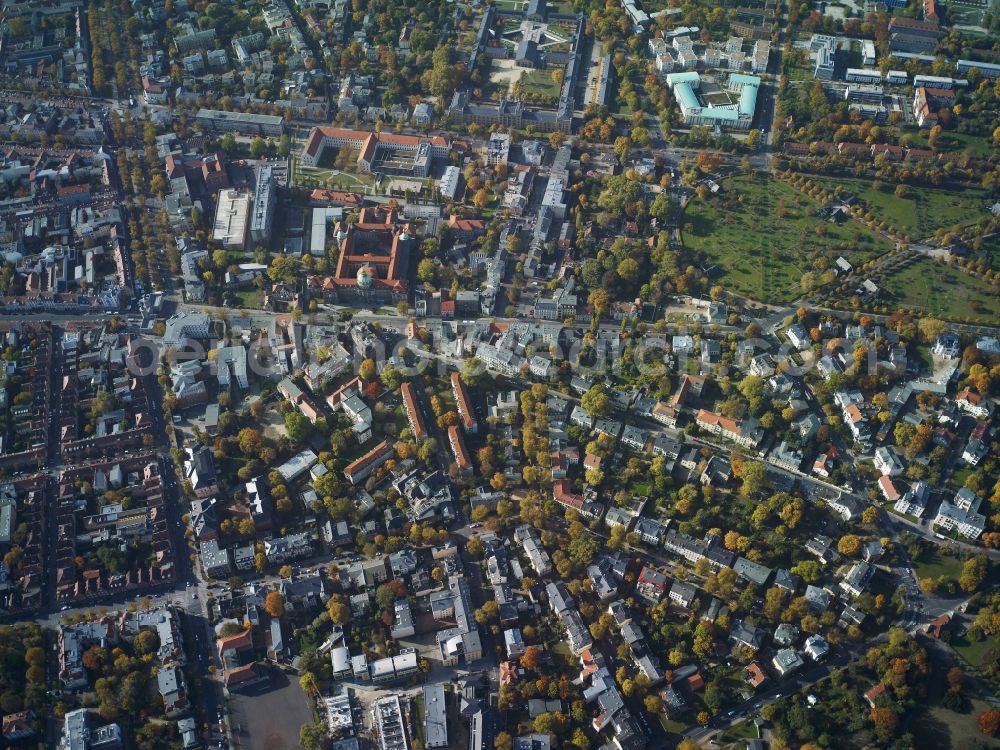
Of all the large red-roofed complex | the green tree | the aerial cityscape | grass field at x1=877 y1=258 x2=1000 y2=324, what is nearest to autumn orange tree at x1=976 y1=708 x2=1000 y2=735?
the aerial cityscape

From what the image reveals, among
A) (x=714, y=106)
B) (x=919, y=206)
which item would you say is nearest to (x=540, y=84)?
(x=714, y=106)

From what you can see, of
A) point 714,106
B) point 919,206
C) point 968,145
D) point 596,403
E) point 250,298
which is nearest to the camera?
point 596,403

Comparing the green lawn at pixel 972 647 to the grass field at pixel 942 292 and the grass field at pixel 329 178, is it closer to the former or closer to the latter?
the grass field at pixel 942 292

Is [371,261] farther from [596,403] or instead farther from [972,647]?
[972,647]

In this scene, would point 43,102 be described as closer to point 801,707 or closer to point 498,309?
point 498,309

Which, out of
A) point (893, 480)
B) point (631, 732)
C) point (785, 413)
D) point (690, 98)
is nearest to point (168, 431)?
point (631, 732)
